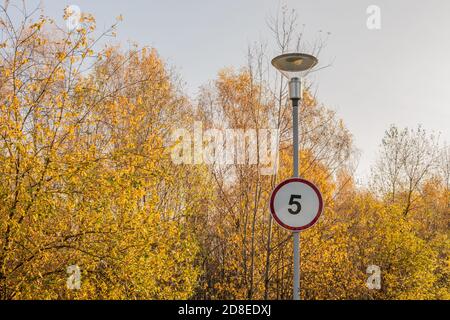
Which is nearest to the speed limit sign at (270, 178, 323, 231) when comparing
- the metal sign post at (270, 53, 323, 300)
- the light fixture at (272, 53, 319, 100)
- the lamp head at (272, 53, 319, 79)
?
the metal sign post at (270, 53, 323, 300)

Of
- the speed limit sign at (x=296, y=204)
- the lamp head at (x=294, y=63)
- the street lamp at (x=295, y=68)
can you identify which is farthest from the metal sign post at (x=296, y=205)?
the lamp head at (x=294, y=63)

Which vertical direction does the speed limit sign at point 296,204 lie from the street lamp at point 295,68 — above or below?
below

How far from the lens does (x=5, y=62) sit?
7422 mm

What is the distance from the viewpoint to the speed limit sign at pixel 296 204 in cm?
514

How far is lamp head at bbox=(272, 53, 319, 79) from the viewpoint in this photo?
19.5 ft

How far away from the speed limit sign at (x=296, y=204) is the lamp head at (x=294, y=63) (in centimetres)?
158

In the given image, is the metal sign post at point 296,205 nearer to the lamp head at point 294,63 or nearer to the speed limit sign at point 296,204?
the speed limit sign at point 296,204

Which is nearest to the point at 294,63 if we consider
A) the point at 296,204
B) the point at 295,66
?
the point at 295,66

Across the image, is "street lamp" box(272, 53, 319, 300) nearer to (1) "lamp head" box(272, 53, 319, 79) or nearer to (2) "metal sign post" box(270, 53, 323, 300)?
(1) "lamp head" box(272, 53, 319, 79)

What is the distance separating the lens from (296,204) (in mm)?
5207

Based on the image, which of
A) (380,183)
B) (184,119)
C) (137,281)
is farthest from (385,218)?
(137,281)
